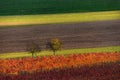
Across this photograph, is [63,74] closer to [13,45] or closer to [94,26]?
[13,45]

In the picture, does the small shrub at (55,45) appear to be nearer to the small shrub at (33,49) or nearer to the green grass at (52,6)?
the small shrub at (33,49)

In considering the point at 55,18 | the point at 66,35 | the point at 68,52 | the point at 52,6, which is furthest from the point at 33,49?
the point at 52,6

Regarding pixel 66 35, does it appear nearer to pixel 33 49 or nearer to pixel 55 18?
pixel 55 18

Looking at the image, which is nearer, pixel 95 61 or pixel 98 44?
pixel 95 61

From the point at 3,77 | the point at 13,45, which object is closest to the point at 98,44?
the point at 13,45

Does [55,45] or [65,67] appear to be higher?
[65,67]

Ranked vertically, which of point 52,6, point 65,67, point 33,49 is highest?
point 52,6

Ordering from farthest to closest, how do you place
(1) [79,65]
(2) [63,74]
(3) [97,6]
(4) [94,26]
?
(3) [97,6], (4) [94,26], (1) [79,65], (2) [63,74]
